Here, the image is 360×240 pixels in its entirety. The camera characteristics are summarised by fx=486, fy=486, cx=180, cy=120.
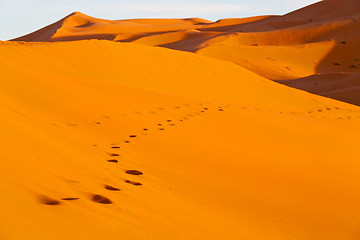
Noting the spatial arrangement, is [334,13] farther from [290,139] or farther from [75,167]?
[75,167]

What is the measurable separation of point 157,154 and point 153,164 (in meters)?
0.47

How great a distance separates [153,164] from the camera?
16.1 ft

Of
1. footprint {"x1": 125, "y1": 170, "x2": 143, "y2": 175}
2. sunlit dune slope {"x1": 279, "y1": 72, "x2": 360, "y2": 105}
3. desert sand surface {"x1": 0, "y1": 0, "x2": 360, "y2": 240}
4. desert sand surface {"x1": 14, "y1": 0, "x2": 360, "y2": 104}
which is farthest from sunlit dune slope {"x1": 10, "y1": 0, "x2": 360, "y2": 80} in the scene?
footprint {"x1": 125, "y1": 170, "x2": 143, "y2": 175}

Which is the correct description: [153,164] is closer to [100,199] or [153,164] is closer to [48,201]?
[100,199]

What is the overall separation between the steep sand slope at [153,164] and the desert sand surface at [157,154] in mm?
16

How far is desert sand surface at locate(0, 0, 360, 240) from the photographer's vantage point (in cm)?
297

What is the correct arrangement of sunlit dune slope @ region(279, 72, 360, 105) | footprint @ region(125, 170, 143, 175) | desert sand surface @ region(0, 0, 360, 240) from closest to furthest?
desert sand surface @ region(0, 0, 360, 240)
footprint @ region(125, 170, 143, 175)
sunlit dune slope @ region(279, 72, 360, 105)

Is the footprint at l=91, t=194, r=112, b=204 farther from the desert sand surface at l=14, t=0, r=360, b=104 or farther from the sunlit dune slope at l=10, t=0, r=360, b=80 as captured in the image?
the sunlit dune slope at l=10, t=0, r=360, b=80

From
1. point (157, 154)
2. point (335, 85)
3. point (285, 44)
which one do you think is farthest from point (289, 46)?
point (157, 154)

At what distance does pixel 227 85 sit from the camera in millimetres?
13234

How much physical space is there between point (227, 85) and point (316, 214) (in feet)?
31.1

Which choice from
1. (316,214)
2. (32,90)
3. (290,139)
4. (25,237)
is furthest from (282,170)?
(32,90)

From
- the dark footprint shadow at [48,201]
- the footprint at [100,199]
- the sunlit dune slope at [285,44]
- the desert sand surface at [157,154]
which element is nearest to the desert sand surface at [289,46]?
the sunlit dune slope at [285,44]

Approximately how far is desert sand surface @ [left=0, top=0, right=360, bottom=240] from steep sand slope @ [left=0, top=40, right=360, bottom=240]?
0.6 inches
